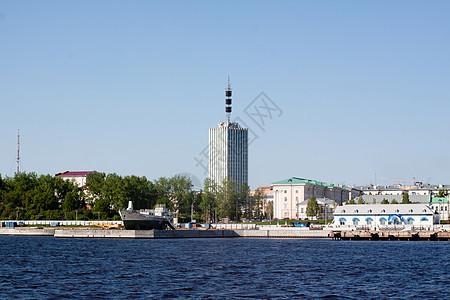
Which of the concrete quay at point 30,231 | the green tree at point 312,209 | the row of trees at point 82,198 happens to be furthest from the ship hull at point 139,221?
the green tree at point 312,209

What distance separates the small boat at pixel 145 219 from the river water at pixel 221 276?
177ft

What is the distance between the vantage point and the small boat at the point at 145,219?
127875 mm

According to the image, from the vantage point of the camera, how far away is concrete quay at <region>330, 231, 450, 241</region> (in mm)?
118625

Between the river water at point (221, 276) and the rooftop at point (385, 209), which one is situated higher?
the rooftop at point (385, 209)

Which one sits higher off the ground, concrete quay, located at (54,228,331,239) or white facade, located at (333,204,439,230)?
white facade, located at (333,204,439,230)

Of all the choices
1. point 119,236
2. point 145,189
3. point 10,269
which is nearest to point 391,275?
point 10,269

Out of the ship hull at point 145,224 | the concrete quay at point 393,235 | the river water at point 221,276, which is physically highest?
the ship hull at point 145,224

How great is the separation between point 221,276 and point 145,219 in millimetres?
81548

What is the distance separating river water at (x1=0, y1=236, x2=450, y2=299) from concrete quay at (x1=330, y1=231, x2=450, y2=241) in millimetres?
46622

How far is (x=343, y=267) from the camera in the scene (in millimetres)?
59312

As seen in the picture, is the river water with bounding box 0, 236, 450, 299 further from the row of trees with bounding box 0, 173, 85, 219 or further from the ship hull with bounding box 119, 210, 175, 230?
the row of trees with bounding box 0, 173, 85, 219

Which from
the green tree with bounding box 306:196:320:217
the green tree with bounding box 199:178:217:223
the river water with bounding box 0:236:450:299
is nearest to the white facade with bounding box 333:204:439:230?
the green tree with bounding box 306:196:320:217

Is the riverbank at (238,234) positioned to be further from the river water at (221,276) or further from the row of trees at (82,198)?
the river water at (221,276)

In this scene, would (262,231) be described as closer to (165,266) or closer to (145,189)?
(145,189)
